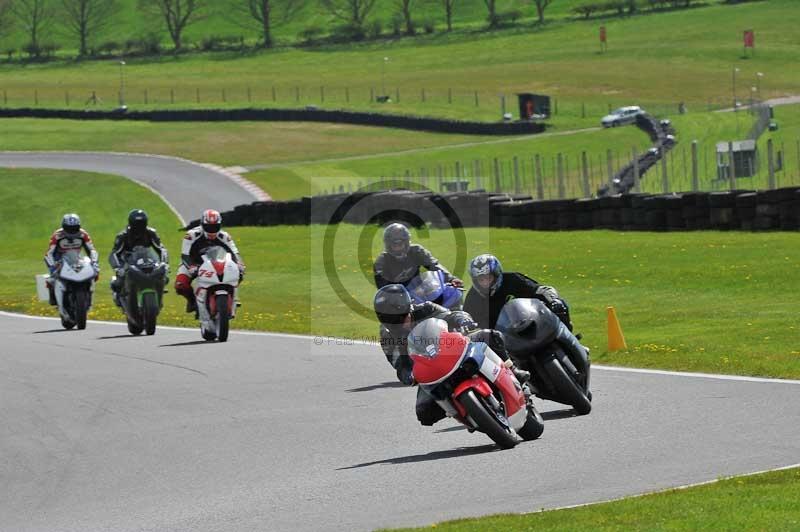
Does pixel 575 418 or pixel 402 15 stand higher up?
pixel 402 15

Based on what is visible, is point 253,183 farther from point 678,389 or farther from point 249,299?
point 678,389

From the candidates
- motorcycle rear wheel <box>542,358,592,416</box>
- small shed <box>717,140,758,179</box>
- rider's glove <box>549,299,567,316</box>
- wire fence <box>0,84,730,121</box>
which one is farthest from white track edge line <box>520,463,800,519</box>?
wire fence <box>0,84,730,121</box>

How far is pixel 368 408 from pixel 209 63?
12377cm

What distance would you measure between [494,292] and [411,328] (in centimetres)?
79

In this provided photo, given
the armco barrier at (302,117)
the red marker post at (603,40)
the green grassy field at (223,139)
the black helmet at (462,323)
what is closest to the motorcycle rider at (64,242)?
the black helmet at (462,323)

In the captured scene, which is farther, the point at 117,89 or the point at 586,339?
the point at 117,89

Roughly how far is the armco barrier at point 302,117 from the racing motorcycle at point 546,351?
6804 cm

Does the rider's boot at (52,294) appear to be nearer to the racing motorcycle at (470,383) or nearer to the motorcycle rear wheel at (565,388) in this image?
the motorcycle rear wheel at (565,388)

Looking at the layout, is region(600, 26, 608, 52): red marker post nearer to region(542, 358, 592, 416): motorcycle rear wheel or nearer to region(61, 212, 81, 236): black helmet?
region(61, 212, 81, 236): black helmet

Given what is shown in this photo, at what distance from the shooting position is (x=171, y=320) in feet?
81.2

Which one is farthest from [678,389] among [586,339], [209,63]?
[209,63]

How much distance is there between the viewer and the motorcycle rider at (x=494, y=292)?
1242 cm

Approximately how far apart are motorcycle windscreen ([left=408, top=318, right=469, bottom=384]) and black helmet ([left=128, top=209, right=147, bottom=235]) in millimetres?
11069

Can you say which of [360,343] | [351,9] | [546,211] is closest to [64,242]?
[360,343]
